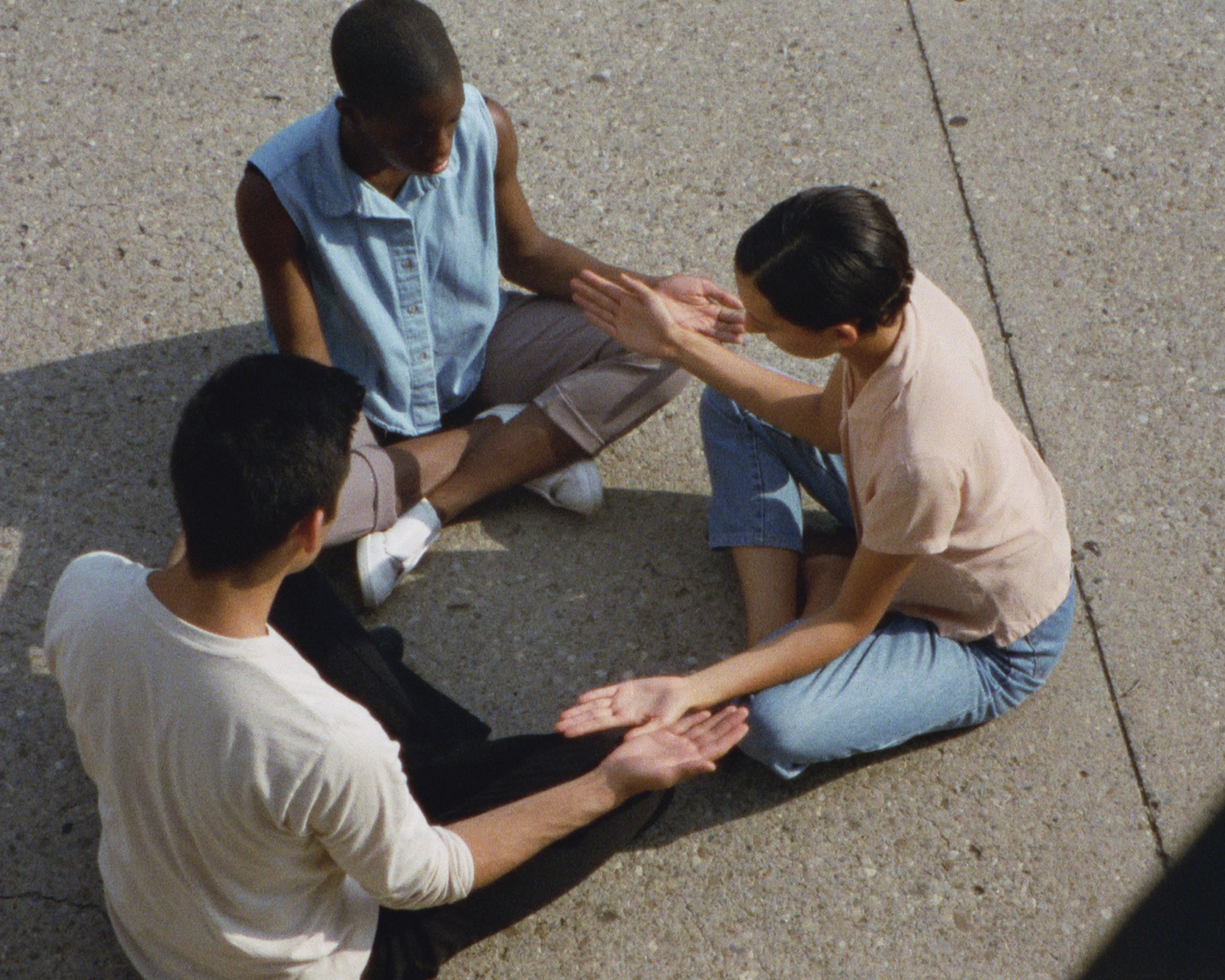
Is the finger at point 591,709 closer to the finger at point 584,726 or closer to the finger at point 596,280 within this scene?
the finger at point 584,726

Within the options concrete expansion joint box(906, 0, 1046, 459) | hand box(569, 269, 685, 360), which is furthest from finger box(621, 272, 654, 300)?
concrete expansion joint box(906, 0, 1046, 459)

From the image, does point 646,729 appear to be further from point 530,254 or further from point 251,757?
point 530,254

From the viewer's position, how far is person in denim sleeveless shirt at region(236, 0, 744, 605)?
243 centimetres

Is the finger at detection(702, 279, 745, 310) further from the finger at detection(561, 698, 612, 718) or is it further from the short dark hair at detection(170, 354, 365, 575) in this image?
the short dark hair at detection(170, 354, 365, 575)

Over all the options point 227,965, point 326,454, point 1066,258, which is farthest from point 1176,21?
point 227,965

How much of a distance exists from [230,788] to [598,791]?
670 mm

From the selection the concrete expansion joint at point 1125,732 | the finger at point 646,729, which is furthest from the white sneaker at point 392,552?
the concrete expansion joint at point 1125,732

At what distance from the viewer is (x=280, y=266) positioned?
2.63 meters

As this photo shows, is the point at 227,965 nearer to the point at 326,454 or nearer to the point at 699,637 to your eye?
the point at 326,454

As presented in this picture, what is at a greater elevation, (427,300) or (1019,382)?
(427,300)

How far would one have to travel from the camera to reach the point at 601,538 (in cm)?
296

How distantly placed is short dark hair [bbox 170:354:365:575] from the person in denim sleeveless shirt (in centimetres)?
97

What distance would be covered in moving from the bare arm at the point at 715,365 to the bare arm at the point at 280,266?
573mm

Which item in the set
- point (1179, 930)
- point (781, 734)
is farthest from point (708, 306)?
point (1179, 930)
